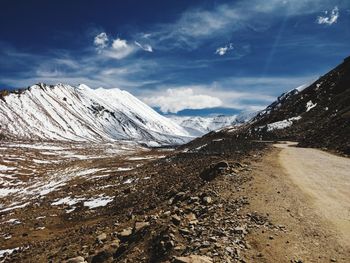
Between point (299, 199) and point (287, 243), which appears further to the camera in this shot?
point (299, 199)

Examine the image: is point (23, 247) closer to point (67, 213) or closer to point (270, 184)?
point (67, 213)

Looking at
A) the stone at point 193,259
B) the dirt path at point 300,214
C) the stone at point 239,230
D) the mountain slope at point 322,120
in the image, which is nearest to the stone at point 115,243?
the stone at point 193,259

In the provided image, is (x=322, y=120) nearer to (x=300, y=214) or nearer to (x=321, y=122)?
(x=321, y=122)

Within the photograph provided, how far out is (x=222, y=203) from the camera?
17672 millimetres

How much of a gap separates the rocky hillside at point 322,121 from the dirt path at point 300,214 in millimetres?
17034

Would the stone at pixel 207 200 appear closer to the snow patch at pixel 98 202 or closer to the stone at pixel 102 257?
the stone at pixel 102 257

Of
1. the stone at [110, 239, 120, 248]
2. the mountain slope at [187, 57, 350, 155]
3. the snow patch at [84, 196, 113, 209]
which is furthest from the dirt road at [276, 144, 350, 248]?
the snow patch at [84, 196, 113, 209]

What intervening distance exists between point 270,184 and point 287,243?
316 inches

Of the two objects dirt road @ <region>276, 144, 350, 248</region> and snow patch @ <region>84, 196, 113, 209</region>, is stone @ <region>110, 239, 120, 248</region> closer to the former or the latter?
dirt road @ <region>276, 144, 350, 248</region>

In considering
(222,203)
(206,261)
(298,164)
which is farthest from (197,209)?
(298,164)

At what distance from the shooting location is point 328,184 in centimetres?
2153

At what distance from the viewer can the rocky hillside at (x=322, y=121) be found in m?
45.7

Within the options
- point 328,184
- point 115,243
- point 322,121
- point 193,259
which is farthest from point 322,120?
point 193,259

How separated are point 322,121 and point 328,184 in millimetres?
50100
